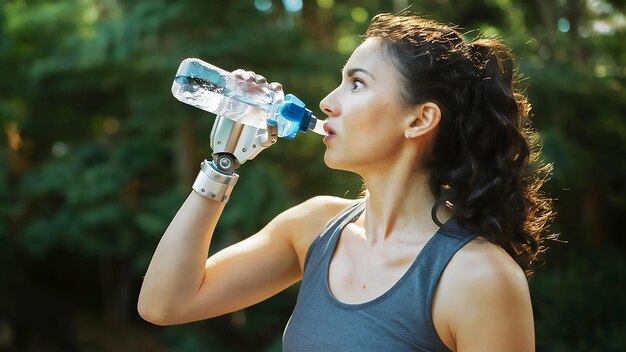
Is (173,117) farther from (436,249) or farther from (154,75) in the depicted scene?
(436,249)

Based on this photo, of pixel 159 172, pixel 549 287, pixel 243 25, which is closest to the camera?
pixel 549 287

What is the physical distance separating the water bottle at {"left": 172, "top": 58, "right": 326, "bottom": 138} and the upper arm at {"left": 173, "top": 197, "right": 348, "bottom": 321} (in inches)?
7.7

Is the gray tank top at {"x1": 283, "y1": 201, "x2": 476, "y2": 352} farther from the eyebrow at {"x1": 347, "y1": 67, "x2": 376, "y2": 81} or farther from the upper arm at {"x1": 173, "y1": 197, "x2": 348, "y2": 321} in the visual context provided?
the eyebrow at {"x1": 347, "y1": 67, "x2": 376, "y2": 81}

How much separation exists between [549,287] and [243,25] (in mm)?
2808

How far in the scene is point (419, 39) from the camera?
1563 mm

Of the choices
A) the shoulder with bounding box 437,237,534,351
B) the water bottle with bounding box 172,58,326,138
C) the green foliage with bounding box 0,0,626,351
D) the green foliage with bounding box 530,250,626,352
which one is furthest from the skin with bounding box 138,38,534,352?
the green foliage with bounding box 0,0,626,351

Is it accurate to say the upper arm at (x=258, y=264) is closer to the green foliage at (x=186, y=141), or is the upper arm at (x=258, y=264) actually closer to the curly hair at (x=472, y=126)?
the curly hair at (x=472, y=126)

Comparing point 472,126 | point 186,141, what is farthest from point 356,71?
point 186,141

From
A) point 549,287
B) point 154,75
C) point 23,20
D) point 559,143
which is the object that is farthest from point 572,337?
Result: point 23,20

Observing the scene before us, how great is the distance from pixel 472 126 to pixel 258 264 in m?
0.55

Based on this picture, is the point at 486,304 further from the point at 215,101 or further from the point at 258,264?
the point at 215,101

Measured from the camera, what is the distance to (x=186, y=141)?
6.27 meters

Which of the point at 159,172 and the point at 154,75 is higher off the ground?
the point at 154,75

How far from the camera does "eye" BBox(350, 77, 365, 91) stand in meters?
1.56
